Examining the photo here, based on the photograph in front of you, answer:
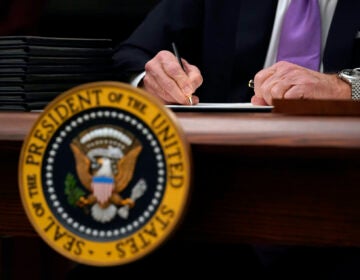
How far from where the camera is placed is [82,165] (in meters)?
0.64

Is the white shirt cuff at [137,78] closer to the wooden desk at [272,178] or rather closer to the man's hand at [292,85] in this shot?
the man's hand at [292,85]

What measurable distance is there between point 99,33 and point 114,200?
5.61 ft

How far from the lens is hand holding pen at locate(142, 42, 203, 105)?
4.29 ft

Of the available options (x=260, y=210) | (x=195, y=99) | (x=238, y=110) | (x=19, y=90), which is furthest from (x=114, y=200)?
(x=195, y=99)

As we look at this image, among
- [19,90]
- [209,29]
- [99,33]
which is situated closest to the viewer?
[19,90]

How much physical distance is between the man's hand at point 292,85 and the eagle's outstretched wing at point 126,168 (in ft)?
1.85

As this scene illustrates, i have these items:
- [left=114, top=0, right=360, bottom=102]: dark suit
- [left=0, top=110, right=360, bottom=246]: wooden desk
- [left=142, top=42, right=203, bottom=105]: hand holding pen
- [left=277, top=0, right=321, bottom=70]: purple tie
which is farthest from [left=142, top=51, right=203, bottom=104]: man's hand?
[left=0, top=110, right=360, bottom=246]: wooden desk

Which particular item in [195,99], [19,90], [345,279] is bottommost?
[345,279]

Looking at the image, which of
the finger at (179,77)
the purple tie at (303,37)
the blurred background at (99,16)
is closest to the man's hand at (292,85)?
the finger at (179,77)

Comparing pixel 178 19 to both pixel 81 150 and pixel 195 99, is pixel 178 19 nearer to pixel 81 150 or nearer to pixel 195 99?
pixel 195 99

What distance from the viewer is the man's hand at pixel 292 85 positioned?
117 centimetres

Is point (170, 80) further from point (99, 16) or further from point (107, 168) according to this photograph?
point (99, 16)

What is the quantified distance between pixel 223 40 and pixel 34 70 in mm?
782

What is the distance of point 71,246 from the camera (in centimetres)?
64
